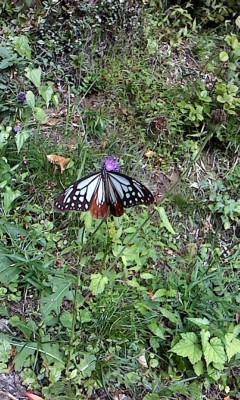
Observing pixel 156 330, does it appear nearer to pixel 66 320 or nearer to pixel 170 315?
pixel 170 315

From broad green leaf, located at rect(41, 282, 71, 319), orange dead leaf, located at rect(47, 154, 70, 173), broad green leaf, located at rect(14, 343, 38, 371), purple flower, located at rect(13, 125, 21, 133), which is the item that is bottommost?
broad green leaf, located at rect(14, 343, 38, 371)

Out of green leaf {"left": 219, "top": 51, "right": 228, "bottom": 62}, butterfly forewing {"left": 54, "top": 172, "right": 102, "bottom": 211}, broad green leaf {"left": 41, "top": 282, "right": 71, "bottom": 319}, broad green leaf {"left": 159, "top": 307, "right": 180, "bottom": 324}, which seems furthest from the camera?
green leaf {"left": 219, "top": 51, "right": 228, "bottom": 62}

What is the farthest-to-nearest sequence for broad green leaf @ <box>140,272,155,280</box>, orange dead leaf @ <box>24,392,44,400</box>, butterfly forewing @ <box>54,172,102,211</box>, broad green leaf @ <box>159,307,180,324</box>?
broad green leaf @ <box>140,272,155,280</box>
broad green leaf @ <box>159,307,180,324</box>
orange dead leaf @ <box>24,392,44,400</box>
butterfly forewing @ <box>54,172,102,211</box>

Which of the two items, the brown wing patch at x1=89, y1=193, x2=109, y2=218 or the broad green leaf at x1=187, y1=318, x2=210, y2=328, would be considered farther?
the broad green leaf at x1=187, y1=318, x2=210, y2=328

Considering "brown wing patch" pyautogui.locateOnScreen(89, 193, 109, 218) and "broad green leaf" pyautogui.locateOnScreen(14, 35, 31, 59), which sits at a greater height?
"broad green leaf" pyautogui.locateOnScreen(14, 35, 31, 59)

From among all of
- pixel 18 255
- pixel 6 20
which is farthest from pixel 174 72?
pixel 18 255

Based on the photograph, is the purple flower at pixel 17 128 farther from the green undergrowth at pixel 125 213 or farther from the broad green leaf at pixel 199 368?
the broad green leaf at pixel 199 368

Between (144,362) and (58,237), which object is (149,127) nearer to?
(58,237)

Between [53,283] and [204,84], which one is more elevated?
[204,84]

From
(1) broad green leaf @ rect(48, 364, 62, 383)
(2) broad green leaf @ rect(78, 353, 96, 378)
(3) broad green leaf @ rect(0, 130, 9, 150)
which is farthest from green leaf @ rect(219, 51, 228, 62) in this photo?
(1) broad green leaf @ rect(48, 364, 62, 383)

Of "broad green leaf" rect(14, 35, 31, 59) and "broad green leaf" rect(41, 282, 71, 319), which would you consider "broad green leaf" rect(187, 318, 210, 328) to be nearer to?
"broad green leaf" rect(41, 282, 71, 319)
